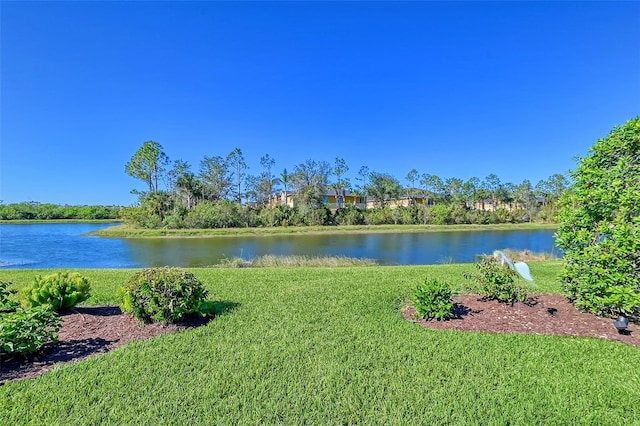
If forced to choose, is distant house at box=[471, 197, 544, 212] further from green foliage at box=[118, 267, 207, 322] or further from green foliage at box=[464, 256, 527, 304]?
green foliage at box=[118, 267, 207, 322]

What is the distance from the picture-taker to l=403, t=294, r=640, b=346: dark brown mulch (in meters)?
4.14

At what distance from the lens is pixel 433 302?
4.62 metres

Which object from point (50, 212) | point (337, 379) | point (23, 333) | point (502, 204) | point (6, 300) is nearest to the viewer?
point (337, 379)

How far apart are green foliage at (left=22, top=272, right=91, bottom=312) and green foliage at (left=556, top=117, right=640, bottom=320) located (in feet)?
23.6

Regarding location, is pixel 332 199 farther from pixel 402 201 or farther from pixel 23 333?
pixel 23 333

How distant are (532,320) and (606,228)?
1.55m

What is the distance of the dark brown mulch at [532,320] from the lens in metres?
4.14

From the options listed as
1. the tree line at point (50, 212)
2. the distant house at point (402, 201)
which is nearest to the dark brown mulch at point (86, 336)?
the distant house at point (402, 201)

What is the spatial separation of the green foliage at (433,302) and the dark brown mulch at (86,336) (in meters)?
3.09

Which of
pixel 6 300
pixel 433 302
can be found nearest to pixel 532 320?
pixel 433 302

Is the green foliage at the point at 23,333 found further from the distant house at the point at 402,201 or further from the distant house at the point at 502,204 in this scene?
the distant house at the point at 502,204

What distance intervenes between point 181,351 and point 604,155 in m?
6.05

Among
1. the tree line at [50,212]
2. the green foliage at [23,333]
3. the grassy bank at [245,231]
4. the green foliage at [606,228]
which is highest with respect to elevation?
the tree line at [50,212]

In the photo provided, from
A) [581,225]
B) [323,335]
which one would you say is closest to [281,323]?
[323,335]
